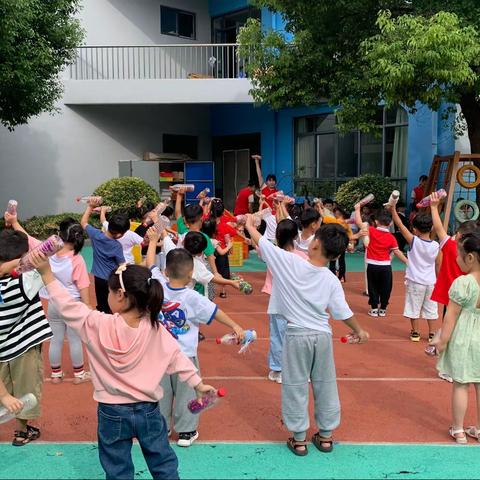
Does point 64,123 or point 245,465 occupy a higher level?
point 64,123

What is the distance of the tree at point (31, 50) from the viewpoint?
36.2ft

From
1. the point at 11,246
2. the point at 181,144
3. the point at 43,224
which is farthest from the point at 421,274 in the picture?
the point at 181,144

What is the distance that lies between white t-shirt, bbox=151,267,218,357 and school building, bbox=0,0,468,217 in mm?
12772

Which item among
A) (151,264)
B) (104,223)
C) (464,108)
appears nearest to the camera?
(151,264)

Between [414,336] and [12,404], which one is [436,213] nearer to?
[414,336]

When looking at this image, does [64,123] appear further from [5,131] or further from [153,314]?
[153,314]

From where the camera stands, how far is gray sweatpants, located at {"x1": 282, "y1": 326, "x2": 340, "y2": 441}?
378 cm

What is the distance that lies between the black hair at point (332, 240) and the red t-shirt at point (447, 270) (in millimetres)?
2032

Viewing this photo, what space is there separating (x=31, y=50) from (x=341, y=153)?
9223 millimetres

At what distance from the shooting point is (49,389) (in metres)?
5.15

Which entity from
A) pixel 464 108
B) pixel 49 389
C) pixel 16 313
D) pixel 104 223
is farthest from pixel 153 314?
pixel 464 108

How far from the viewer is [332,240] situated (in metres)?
3.76

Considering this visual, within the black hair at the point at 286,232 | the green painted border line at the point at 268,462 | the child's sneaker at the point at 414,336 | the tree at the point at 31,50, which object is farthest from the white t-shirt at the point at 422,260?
the tree at the point at 31,50

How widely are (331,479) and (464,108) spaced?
33.1ft
